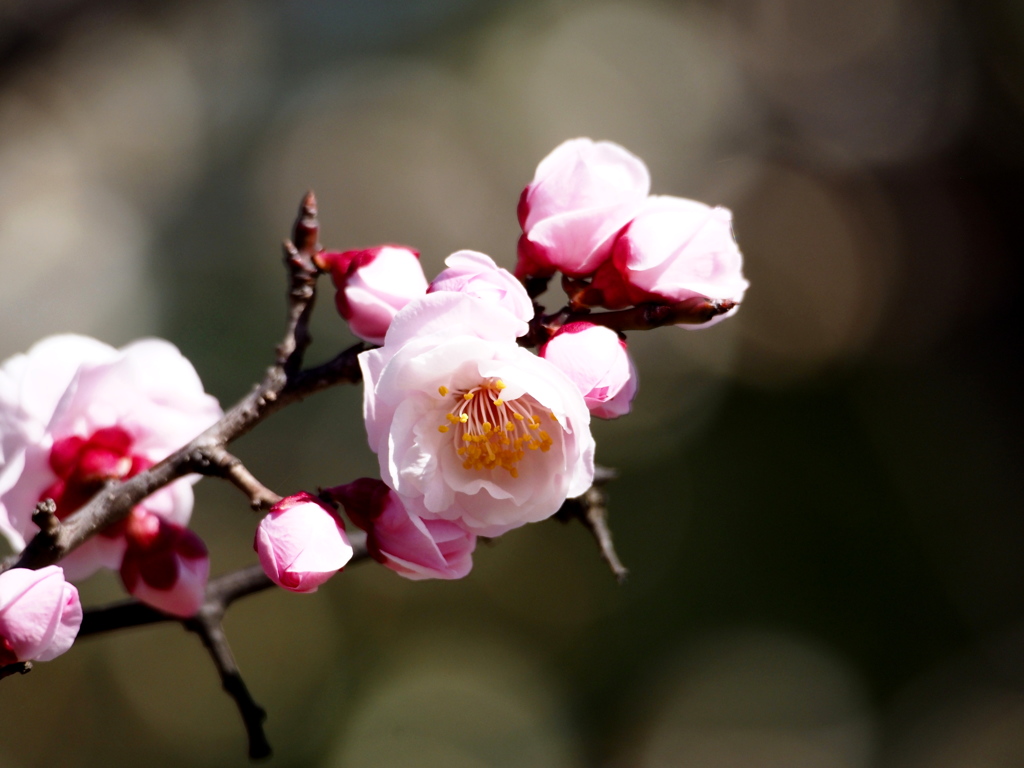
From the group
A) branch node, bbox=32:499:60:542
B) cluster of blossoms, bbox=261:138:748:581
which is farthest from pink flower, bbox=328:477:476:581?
branch node, bbox=32:499:60:542

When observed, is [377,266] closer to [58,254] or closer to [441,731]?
[441,731]

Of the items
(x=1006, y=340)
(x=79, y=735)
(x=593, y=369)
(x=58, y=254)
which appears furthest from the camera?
(x=58, y=254)

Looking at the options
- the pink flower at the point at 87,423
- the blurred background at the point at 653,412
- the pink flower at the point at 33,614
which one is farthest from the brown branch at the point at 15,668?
the blurred background at the point at 653,412

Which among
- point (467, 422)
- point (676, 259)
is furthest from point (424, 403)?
point (676, 259)

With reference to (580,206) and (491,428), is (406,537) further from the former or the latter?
(580,206)

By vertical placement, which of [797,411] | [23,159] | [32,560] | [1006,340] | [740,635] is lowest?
[740,635]

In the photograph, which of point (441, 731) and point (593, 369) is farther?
point (441, 731)

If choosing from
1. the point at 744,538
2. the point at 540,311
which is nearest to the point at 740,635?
the point at 744,538
